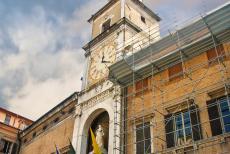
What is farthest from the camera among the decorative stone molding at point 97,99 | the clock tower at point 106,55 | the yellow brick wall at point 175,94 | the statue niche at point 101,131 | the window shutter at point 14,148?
the window shutter at point 14,148

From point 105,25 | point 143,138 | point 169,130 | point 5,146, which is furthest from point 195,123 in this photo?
point 5,146

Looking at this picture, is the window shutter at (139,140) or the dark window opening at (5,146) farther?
the dark window opening at (5,146)

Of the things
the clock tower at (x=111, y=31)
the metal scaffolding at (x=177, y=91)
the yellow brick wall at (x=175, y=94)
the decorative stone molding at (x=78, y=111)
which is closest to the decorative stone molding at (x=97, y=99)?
the decorative stone molding at (x=78, y=111)

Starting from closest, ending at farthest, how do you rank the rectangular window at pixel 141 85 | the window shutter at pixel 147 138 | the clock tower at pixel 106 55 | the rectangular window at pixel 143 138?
the window shutter at pixel 147 138, the rectangular window at pixel 143 138, the rectangular window at pixel 141 85, the clock tower at pixel 106 55

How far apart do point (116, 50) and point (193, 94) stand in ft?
22.5

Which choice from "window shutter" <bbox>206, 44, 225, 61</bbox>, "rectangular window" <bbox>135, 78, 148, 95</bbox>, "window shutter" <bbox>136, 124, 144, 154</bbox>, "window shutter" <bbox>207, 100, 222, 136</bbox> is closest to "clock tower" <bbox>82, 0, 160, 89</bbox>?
"rectangular window" <bbox>135, 78, 148, 95</bbox>

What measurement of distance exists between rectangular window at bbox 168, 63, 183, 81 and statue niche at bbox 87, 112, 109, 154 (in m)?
4.77

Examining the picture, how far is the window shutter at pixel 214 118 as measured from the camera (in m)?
12.9

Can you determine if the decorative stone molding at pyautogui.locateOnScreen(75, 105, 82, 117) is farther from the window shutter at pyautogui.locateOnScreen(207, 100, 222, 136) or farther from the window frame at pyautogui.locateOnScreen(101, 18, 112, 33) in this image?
the window shutter at pyautogui.locateOnScreen(207, 100, 222, 136)

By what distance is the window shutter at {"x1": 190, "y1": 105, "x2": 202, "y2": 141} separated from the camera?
527 inches

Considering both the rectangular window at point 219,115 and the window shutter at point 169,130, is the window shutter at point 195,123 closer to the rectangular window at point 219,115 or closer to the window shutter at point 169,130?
the rectangular window at point 219,115

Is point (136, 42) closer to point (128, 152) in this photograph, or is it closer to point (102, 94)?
point (102, 94)

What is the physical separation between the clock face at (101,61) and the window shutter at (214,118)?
776cm

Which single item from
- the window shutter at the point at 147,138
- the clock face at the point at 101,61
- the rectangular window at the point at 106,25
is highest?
the rectangular window at the point at 106,25
